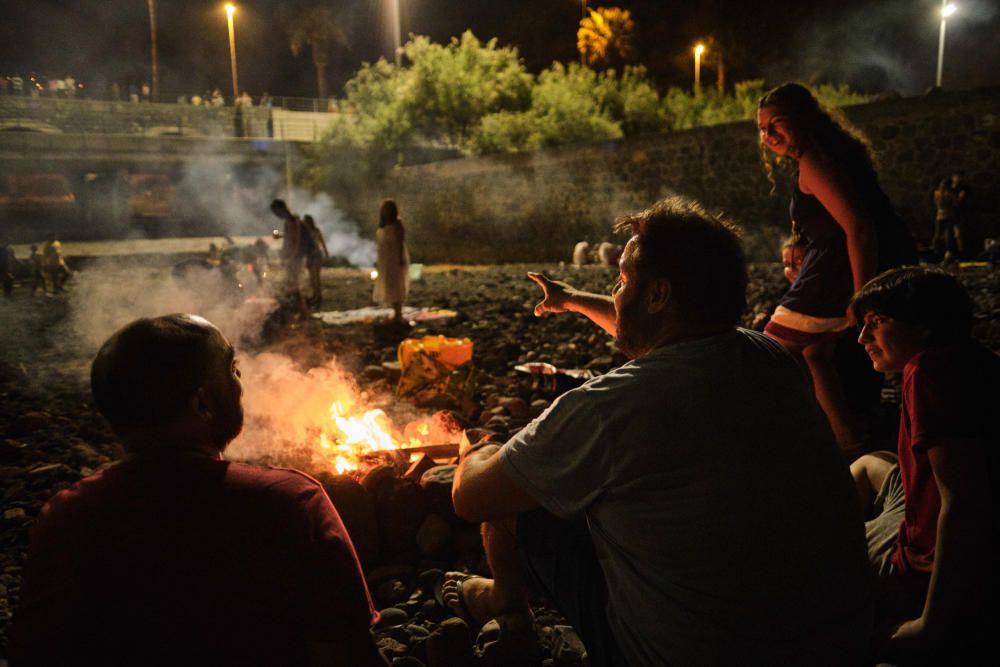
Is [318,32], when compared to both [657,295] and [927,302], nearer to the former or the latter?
[927,302]

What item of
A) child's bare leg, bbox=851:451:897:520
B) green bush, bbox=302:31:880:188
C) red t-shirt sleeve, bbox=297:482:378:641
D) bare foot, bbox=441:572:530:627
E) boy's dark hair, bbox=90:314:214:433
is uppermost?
green bush, bbox=302:31:880:188

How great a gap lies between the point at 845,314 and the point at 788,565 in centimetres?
250

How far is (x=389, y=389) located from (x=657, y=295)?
488 cm

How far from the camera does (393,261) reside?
10320 millimetres

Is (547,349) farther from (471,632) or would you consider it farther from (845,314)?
(471,632)

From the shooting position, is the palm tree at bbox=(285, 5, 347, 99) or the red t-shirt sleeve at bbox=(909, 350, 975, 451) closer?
the red t-shirt sleeve at bbox=(909, 350, 975, 451)

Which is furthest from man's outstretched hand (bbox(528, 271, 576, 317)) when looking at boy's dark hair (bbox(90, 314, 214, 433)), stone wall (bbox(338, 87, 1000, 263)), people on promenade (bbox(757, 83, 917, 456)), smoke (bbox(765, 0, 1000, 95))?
smoke (bbox(765, 0, 1000, 95))

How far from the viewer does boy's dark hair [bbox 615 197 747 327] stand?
1772mm

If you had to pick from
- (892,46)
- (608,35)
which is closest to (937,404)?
(892,46)

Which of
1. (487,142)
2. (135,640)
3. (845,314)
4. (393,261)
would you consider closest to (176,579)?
(135,640)

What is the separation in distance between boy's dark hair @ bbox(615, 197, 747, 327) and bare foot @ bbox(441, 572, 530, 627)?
1514mm

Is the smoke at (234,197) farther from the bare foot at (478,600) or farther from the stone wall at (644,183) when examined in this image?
the bare foot at (478,600)

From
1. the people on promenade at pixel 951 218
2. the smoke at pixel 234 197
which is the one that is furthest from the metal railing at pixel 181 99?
the people on promenade at pixel 951 218

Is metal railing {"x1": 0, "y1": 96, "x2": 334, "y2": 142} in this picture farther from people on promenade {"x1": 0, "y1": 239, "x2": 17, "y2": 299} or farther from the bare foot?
the bare foot
